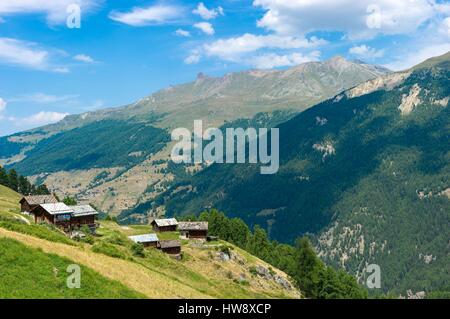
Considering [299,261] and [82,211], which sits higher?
[82,211]

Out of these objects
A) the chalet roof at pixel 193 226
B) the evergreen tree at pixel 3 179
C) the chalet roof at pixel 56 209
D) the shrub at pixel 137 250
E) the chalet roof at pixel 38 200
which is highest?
the evergreen tree at pixel 3 179

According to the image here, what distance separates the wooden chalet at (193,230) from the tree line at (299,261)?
717 inches

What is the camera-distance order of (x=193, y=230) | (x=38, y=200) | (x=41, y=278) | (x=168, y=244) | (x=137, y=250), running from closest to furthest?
(x=41, y=278) → (x=137, y=250) → (x=168, y=244) → (x=38, y=200) → (x=193, y=230)

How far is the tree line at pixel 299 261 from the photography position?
4461 inches

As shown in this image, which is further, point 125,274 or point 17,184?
point 17,184

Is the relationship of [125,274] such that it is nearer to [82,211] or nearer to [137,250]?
[137,250]

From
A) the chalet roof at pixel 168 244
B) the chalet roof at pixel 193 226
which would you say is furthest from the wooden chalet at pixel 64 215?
the chalet roof at pixel 193 226

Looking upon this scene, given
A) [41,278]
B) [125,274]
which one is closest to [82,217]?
[125,274]

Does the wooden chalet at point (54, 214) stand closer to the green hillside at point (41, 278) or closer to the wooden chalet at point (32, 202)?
the wooden chalet at point (32, 202)

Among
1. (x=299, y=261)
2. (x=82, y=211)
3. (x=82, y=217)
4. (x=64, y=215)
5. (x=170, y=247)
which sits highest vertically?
(x=82, y=211)

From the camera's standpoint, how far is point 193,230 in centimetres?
12106

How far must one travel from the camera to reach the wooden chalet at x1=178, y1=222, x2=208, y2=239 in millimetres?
120875

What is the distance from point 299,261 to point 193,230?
29.3 meters
